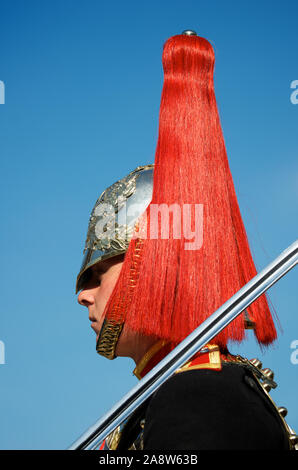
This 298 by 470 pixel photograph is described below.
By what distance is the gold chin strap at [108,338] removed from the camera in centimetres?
232

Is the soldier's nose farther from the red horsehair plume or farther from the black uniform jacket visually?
the black uniform jacket

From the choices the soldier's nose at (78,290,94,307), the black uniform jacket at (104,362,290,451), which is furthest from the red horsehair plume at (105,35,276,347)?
the black uniform jacket at (104,362,290,451)

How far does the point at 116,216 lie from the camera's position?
8.27 feet

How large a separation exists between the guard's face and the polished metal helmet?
0.12 feet

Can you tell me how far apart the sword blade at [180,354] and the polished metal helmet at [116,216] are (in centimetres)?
77

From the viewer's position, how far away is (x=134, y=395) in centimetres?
169

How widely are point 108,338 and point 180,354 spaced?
2.36 ft

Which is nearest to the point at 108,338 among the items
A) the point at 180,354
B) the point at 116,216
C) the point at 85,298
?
the point at 85,298

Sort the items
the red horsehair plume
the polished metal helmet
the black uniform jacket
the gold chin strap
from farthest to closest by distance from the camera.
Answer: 1. the polished metal helmet
2. the gold chin strap
3. the red horsehair plume
4. the black uniform jacket

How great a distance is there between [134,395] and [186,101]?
1295 millimetres

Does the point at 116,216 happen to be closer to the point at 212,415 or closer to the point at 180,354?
the point at 180,354

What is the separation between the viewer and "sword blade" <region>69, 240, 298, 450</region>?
1685 millimetres

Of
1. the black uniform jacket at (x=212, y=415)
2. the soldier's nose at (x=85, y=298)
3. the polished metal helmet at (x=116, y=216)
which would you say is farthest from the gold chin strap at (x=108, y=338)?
the black uniform jacket at (x=212, y=415)

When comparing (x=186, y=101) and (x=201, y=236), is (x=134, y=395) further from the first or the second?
(x=186, y=101)
